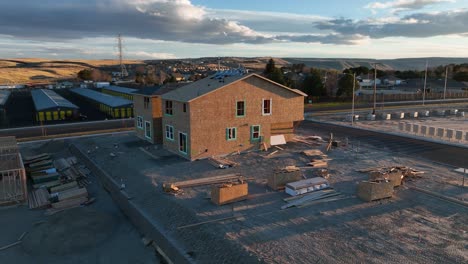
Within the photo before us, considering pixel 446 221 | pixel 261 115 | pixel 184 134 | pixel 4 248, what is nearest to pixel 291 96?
pixel 261 115

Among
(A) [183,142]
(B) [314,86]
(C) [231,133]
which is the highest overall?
(B) [314,86]

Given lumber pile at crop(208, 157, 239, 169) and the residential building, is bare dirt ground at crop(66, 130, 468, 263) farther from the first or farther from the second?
the residential building

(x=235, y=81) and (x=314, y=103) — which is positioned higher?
(x=235, y=81)

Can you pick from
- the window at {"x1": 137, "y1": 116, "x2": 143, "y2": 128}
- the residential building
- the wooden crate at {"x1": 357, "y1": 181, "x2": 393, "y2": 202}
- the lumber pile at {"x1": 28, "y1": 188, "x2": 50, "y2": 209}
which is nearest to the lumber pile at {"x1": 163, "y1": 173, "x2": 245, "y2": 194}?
the wooden crate at {"x1": 357, "y1": 181, "x2": 393, "y2": 202}

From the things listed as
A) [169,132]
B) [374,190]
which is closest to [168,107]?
[169,132]

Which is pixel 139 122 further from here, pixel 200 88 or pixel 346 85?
pixel 346 85

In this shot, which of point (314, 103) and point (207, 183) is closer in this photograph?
point (207, 183)

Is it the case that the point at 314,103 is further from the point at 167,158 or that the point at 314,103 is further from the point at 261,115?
the point at 167,158

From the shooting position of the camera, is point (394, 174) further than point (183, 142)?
No
